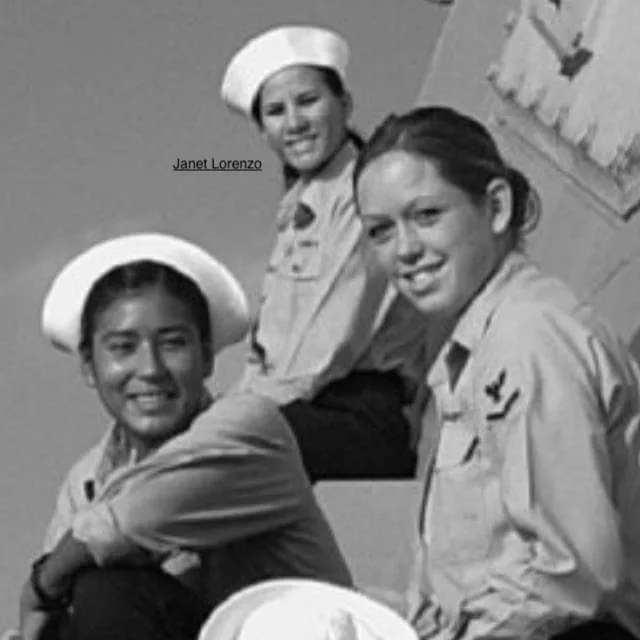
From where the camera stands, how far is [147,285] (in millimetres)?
2537

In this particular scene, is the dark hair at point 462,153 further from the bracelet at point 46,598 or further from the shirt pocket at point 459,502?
the bracelet at point 46,598

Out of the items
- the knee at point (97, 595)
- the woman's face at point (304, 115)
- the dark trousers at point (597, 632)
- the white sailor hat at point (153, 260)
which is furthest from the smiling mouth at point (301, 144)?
the dark trousers at point (597, 632)

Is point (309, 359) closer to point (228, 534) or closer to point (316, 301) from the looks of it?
point (316, 301)

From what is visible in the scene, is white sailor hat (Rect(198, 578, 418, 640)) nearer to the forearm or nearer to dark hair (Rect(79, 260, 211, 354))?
the forearm

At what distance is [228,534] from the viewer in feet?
7.80

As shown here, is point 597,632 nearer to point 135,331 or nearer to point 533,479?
point 533,479

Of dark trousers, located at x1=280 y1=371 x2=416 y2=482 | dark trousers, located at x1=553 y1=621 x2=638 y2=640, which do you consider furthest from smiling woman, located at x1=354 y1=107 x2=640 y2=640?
dark trousers, located at x1=280 y1=371 x2=416 y2=482

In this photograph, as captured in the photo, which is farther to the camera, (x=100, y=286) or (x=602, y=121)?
(x=602, y=121)

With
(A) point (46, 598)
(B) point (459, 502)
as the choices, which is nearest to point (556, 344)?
(B) point (459, 502)

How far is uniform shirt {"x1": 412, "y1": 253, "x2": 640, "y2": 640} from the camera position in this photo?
2031mm

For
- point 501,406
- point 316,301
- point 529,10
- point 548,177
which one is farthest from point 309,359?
point 501,406

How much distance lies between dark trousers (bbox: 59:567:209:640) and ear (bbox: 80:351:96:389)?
289 millimetres

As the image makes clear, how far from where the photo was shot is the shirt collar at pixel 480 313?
2213mm

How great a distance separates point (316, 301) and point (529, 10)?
2.46 ft
